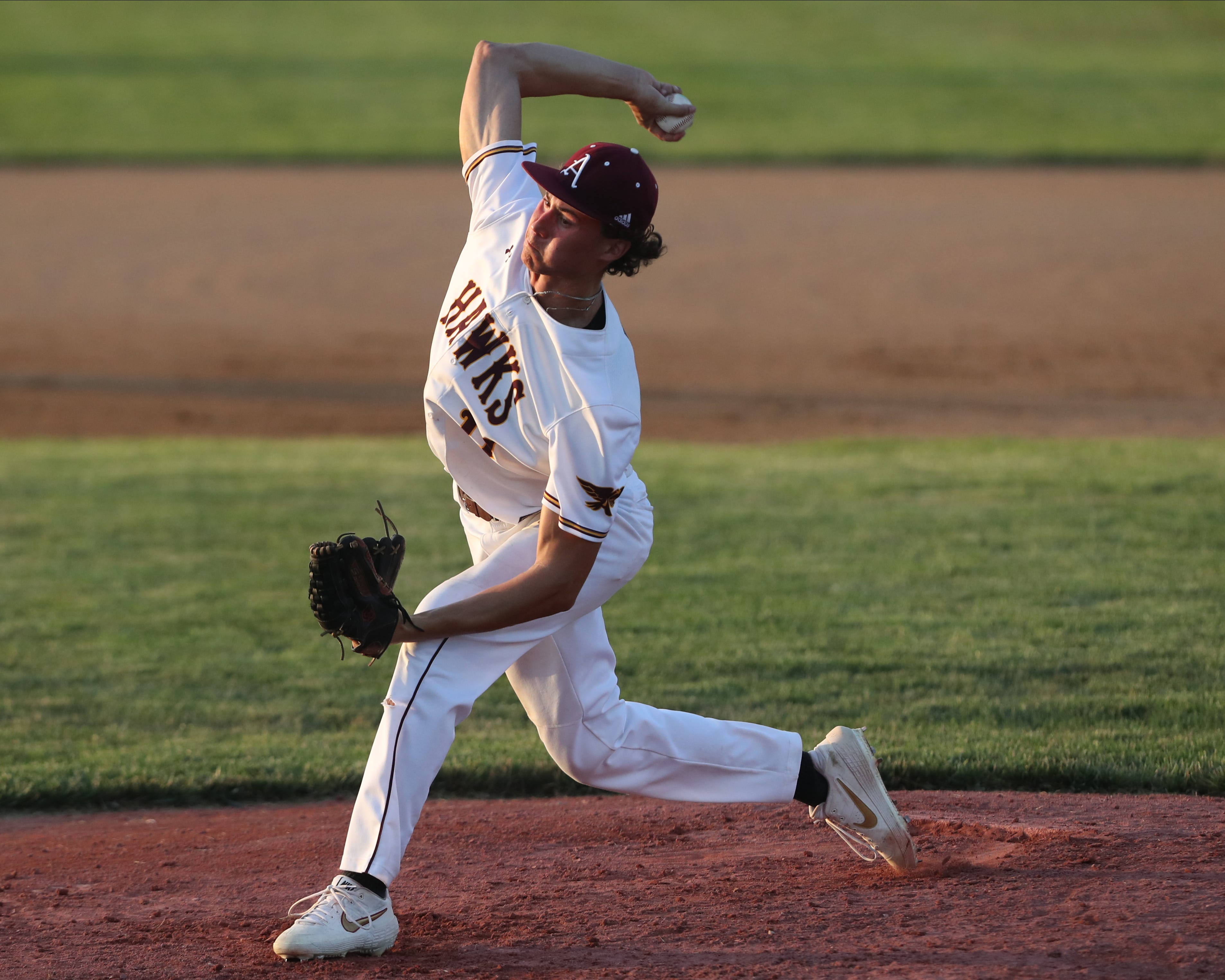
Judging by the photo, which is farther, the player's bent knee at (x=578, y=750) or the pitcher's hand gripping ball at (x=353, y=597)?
the player's bent knee at (x=578, y=750)

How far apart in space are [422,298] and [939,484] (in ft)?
28.2

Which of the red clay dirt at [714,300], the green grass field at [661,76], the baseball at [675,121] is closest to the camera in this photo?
the baseball at [675,121]

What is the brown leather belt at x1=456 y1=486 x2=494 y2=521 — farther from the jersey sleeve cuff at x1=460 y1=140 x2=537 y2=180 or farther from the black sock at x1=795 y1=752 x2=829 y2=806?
the black sock at x1=795 y1=752 x2=829 y2=806

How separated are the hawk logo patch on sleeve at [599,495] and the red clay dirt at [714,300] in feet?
26.0

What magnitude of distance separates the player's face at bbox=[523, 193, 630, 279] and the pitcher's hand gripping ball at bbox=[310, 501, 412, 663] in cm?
71

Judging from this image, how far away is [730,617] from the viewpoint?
659cm

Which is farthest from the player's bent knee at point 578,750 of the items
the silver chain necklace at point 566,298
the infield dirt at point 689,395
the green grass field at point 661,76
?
the green grass field at point 661,76

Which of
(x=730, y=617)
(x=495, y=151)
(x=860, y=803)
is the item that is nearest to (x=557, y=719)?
(x=860, y=803)

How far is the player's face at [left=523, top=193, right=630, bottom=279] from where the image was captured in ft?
10.7

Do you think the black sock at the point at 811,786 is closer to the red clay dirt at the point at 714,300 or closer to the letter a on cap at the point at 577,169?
the letter a on cap at the point at 577,169

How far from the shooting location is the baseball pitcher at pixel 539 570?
128 inches

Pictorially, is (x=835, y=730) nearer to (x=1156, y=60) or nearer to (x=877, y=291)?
(x=877, y=291)

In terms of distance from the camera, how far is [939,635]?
6.23 m

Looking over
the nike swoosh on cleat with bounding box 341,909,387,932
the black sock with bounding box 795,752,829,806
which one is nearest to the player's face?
the black sock with bounding box 795,752,829,806
